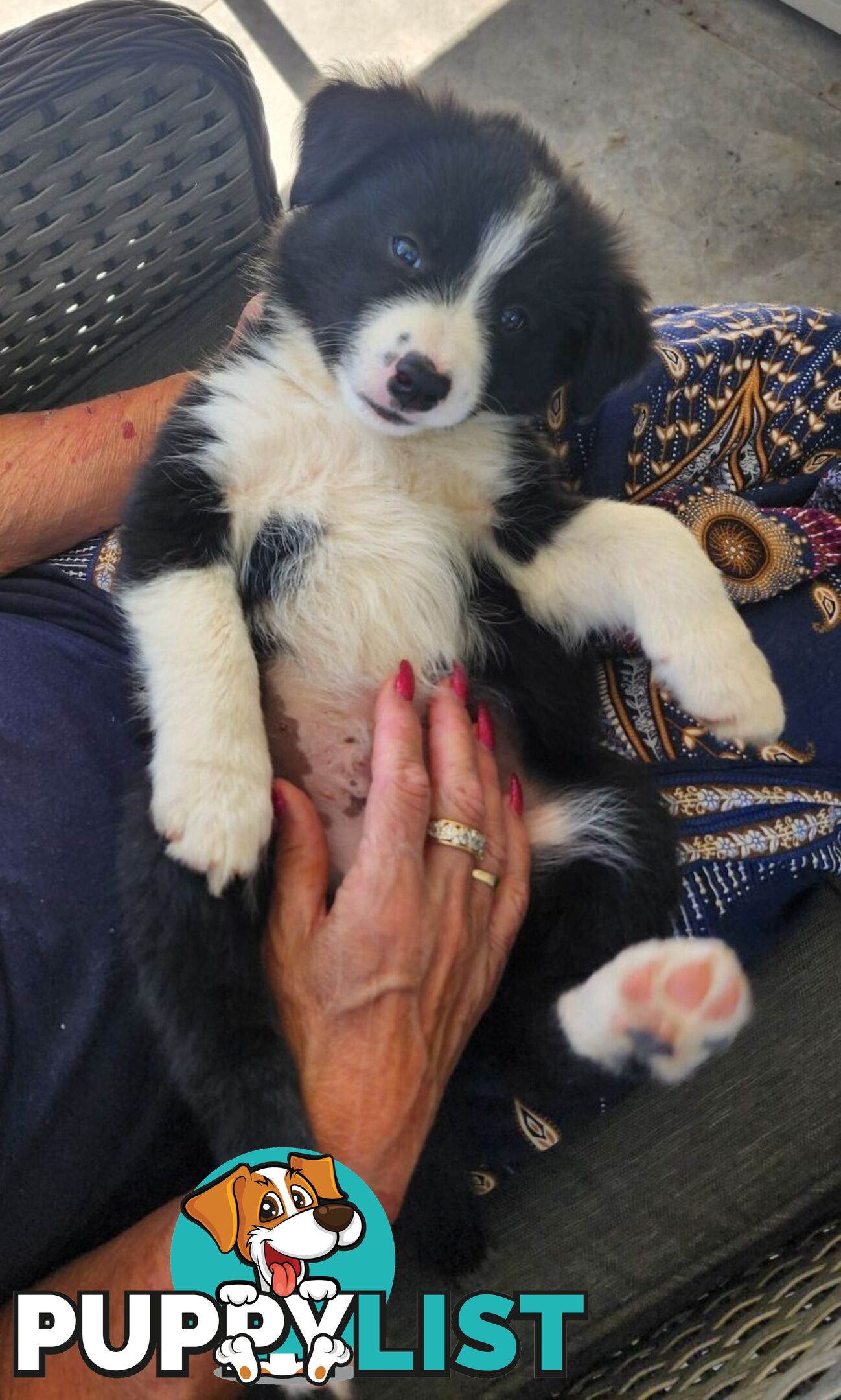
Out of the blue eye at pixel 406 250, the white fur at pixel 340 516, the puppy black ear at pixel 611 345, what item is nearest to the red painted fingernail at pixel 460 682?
the white fur at pixel 340 516

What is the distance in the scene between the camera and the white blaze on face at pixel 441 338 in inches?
58.9

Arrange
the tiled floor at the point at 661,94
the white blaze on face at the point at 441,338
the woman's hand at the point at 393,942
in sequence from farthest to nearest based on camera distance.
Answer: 1. the tiled floor at the point at 661,94
2. the white blaze on face at the point at 441,338
3. the woman's hand at the point at 393,942

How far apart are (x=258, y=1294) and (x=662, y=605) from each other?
1.07 metres

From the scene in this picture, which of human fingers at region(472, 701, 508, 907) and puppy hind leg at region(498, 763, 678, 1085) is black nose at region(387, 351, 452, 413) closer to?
human fingers at region(472, 701, 508, 907)

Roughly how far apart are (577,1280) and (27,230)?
6.68ft

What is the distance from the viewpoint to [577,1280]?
4.83 ft

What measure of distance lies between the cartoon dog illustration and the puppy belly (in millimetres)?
466

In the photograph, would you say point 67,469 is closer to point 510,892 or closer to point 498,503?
point 498,503

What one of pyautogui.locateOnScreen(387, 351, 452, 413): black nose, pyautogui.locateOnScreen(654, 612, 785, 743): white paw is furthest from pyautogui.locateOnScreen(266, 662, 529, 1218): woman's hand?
pyautogui.locateOnScreen(387, 351, 452, 413): black nose

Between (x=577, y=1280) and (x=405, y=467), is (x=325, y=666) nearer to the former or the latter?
(x=405, y=467)

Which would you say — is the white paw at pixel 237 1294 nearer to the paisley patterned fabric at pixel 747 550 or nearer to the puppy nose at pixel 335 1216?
the puppy nose at pixel 335 1216

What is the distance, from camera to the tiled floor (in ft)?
11.3

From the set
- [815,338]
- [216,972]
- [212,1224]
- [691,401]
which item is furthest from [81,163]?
[212,1224]

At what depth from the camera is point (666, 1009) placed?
1.31m
